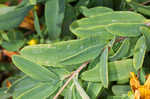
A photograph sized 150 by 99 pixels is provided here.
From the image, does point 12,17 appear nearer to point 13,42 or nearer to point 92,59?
point 13,42

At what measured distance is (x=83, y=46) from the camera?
2.61ft

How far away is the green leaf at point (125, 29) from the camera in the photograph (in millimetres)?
769

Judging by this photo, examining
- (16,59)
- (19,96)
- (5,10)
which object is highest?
(5,10)

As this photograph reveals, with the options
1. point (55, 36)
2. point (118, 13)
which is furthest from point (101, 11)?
point (55, 36)

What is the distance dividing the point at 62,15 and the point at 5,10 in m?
0.25

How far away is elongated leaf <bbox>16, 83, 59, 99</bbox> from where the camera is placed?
0.83 meters

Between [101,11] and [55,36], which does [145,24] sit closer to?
[101,11]

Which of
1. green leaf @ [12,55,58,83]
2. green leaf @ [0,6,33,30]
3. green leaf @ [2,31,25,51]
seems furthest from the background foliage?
green leaf @ [2,31,25,51]

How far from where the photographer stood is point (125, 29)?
782 mm

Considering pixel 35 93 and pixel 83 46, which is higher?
pixel 83 46

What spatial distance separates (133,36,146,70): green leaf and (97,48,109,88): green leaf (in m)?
0.09

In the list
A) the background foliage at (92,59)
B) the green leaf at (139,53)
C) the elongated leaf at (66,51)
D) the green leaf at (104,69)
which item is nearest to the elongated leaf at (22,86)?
the background foliage at (92,59)

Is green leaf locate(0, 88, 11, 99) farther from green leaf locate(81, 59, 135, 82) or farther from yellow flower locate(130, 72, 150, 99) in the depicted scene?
yellow flower locate(130, 72, 150, 99)

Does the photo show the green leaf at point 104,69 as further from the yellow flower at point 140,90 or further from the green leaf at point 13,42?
the green leaf at point 13,42
